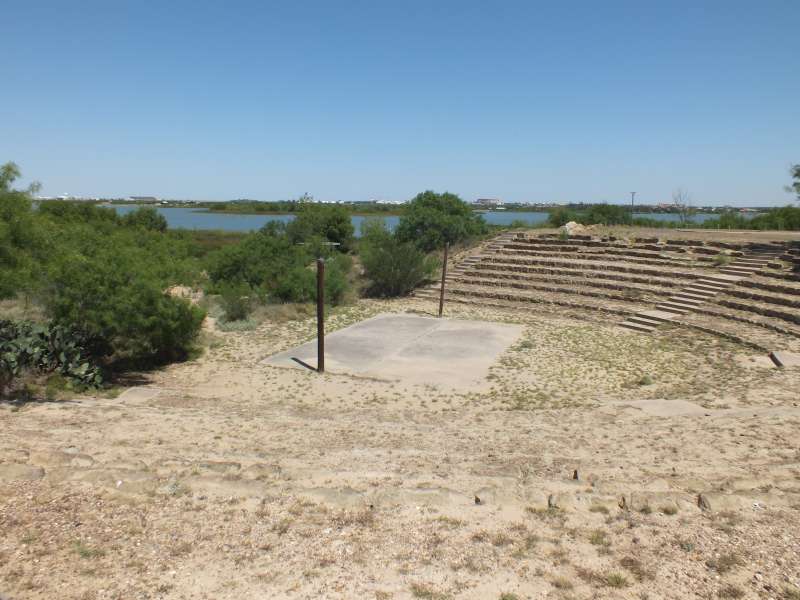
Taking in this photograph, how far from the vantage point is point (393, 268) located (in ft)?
Result: 75.0

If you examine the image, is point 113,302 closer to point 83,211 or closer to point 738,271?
point 738,271

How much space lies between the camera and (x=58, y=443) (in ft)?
22.8

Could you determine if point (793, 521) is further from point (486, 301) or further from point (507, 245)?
point (507, 245)

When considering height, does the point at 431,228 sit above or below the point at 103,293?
above

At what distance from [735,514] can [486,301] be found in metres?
16.3

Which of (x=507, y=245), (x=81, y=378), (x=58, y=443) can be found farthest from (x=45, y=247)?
(x=507, y=245)

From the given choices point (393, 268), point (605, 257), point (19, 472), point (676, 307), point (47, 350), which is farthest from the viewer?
point (605, 257)

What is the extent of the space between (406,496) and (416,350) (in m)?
8.90

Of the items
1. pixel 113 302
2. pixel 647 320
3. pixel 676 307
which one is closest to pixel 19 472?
pixel 113 302

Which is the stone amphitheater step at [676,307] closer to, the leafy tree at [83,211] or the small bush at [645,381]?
the small bush at [645,381]

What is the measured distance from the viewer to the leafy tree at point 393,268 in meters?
22.9

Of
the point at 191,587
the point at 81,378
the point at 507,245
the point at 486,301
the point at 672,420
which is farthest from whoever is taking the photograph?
the point at 507,245

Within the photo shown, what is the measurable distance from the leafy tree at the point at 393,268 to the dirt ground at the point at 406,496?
12.5 metres

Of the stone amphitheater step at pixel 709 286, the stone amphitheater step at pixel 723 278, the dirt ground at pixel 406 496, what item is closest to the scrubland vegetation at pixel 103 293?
the dirt ground at pixel 406 496
